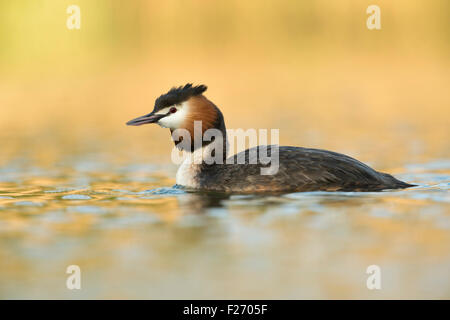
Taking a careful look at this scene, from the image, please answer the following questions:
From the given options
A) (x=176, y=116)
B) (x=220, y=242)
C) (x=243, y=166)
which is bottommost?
(x=220, y=242)

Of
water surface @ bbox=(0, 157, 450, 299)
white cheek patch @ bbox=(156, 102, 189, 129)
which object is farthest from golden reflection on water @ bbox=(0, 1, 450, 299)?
white cheek patch @ bbox=(156, 102, 189, 129)

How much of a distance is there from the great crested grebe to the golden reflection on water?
305 millimetres

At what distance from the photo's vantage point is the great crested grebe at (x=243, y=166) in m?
8.15

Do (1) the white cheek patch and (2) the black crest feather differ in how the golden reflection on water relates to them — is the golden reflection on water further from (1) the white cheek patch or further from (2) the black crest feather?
(2) the black crest feather

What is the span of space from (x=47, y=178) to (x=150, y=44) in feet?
86.3

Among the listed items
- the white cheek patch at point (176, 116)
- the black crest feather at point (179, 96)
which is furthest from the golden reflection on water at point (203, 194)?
the black crest feather at point (179, 96)

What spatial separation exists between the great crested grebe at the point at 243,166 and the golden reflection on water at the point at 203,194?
305 mm

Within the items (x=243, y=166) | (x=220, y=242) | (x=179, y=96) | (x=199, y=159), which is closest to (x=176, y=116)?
(x=179, y=96)

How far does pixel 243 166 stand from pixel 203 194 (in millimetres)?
548

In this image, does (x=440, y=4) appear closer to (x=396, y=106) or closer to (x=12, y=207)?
(x=396, y=106)

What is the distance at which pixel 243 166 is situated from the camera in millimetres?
8383

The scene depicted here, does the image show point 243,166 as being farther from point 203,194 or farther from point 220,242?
point 220,242
